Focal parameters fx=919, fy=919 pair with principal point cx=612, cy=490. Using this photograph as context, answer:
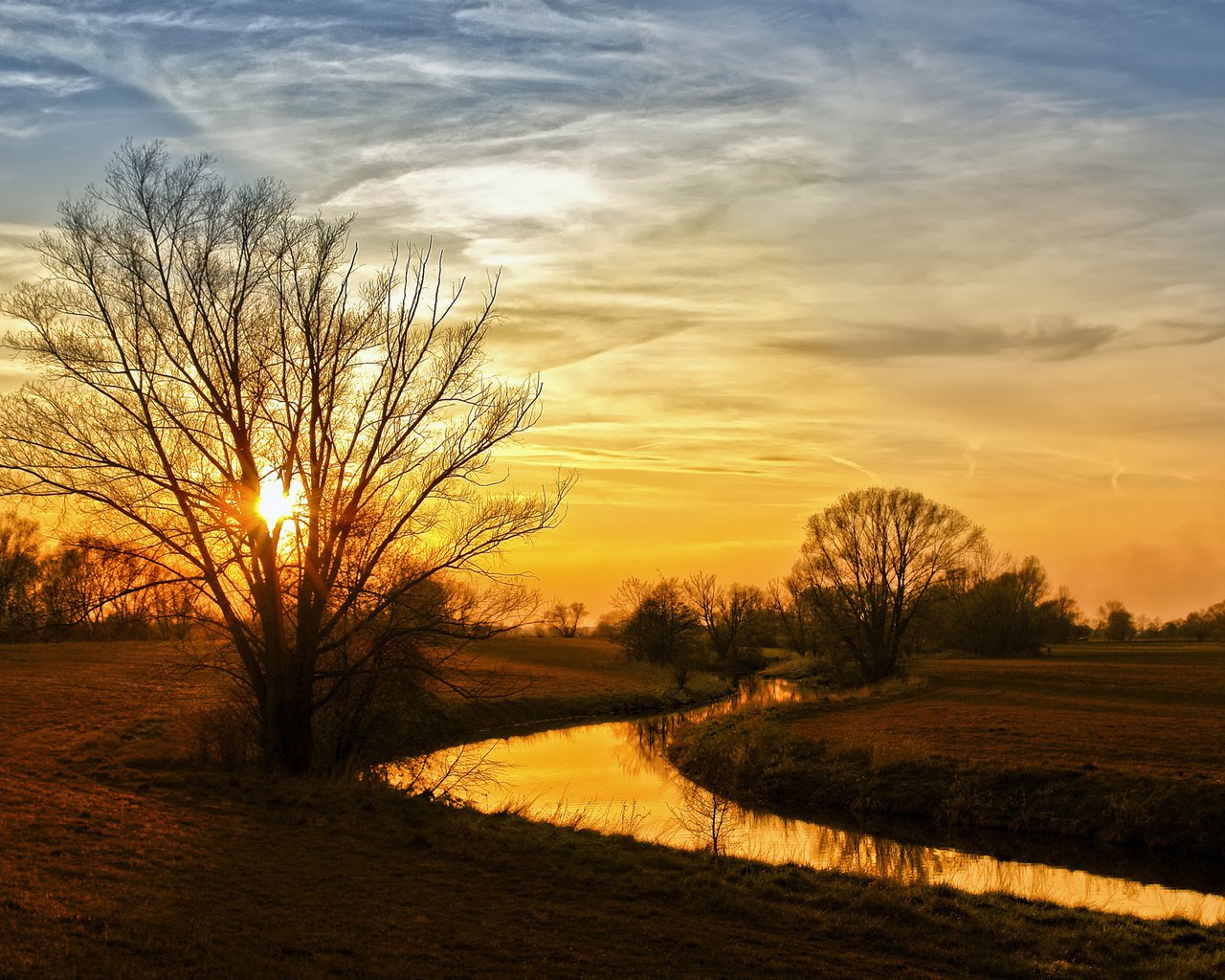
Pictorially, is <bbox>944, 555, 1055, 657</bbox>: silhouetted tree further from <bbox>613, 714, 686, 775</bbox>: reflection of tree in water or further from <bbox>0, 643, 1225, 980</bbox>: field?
<bbox>0, 643, 1225, 980</bbox>: field

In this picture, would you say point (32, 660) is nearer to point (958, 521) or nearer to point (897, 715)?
point (897, 715)

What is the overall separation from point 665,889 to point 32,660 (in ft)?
131

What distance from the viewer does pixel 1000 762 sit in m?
25.0

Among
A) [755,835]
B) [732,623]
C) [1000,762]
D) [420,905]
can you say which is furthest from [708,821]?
[732,623]

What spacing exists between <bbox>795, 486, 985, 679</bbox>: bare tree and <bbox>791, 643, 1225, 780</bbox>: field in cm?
426

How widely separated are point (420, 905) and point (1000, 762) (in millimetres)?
19356

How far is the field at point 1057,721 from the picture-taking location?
24.9 metres

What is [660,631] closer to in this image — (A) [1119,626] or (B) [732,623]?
(B) [732,623]

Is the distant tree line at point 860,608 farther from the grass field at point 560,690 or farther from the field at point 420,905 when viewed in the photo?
the field at point 420,905

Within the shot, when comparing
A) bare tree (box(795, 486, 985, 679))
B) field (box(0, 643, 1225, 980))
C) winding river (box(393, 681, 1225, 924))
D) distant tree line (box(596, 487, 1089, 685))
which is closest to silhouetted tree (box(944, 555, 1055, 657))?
distant tree line (box(596, 487, 1089, 685))

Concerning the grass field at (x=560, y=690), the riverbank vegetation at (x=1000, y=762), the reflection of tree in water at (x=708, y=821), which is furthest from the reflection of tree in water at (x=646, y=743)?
the reflection of tree in water at (x=708, y=821)

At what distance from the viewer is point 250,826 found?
545 inches

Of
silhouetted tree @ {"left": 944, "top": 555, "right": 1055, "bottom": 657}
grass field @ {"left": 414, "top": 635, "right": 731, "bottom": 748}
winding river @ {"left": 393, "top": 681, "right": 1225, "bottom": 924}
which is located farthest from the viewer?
silhouetted tree @ {"left": 944, "top": 555, "right": 1055, "bottom": 657}

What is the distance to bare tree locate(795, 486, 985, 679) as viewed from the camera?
55625mm
